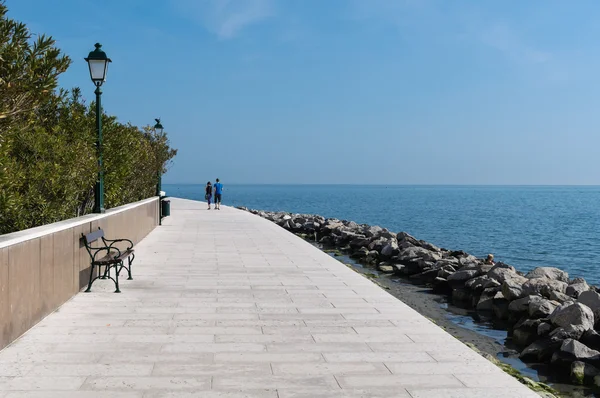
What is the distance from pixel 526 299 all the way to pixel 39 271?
765cm

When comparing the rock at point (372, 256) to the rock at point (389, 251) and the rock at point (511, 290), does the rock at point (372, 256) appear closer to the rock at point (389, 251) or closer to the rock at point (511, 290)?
the rock at point (389, 251)

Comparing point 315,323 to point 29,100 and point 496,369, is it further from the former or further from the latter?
point 29,100

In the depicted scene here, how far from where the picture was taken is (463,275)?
565 inches

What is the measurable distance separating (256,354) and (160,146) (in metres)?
20.8

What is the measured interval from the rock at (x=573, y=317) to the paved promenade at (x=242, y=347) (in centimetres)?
227

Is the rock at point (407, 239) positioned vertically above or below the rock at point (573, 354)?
below

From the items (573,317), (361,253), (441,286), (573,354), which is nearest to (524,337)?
(573,317)

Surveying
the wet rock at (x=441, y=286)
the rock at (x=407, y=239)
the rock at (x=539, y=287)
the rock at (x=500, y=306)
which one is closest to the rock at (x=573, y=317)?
the rock at (x=500, y=306)

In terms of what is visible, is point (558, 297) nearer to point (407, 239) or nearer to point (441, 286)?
point (441, 286)

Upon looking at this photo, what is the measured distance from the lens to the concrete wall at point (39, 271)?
22.2ft

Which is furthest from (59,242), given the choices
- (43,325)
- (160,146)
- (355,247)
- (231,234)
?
(160,146)

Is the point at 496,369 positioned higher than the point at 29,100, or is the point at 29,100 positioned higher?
the point at 29,100

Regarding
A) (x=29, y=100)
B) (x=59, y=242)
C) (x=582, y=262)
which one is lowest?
(x=582, y=262)

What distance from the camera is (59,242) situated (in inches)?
347
